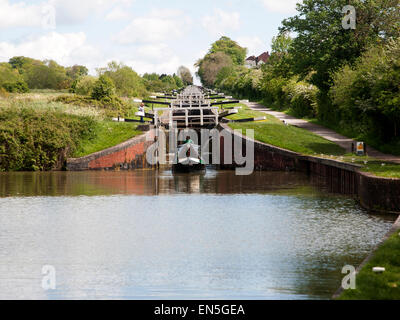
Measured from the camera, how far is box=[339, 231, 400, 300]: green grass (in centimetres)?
1055

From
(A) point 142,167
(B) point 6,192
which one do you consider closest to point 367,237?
(B) point 6,192

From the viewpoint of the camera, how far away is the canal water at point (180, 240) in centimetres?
1346

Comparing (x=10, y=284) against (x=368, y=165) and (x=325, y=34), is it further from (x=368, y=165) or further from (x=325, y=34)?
(x=325, y=34)

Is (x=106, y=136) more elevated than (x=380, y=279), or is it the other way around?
(x=106, y=136)

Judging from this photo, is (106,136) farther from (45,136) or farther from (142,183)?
(142,183)

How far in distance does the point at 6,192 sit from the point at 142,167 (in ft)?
40.8

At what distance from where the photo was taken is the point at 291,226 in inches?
810

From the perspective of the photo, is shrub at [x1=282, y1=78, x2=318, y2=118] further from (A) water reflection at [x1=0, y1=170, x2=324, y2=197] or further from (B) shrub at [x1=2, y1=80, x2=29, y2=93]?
(B) shrub at [x1=2, y1=80, x2=29, y2=93]

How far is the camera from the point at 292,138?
1639 inches

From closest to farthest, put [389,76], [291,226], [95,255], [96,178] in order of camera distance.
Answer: [95,255]
[291,226]
[389,76]
[96,178]

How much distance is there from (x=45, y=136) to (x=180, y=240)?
919 inches

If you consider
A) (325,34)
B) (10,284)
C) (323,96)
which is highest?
(325,34)

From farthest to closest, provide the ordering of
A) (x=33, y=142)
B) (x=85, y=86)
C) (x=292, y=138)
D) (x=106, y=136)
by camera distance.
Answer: (x=85, y=86)
(x=106, y=136)
(x=292, y=138)
(x=33, y=142)

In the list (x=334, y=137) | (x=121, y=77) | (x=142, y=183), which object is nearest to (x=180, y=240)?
(x=142, y=183)
